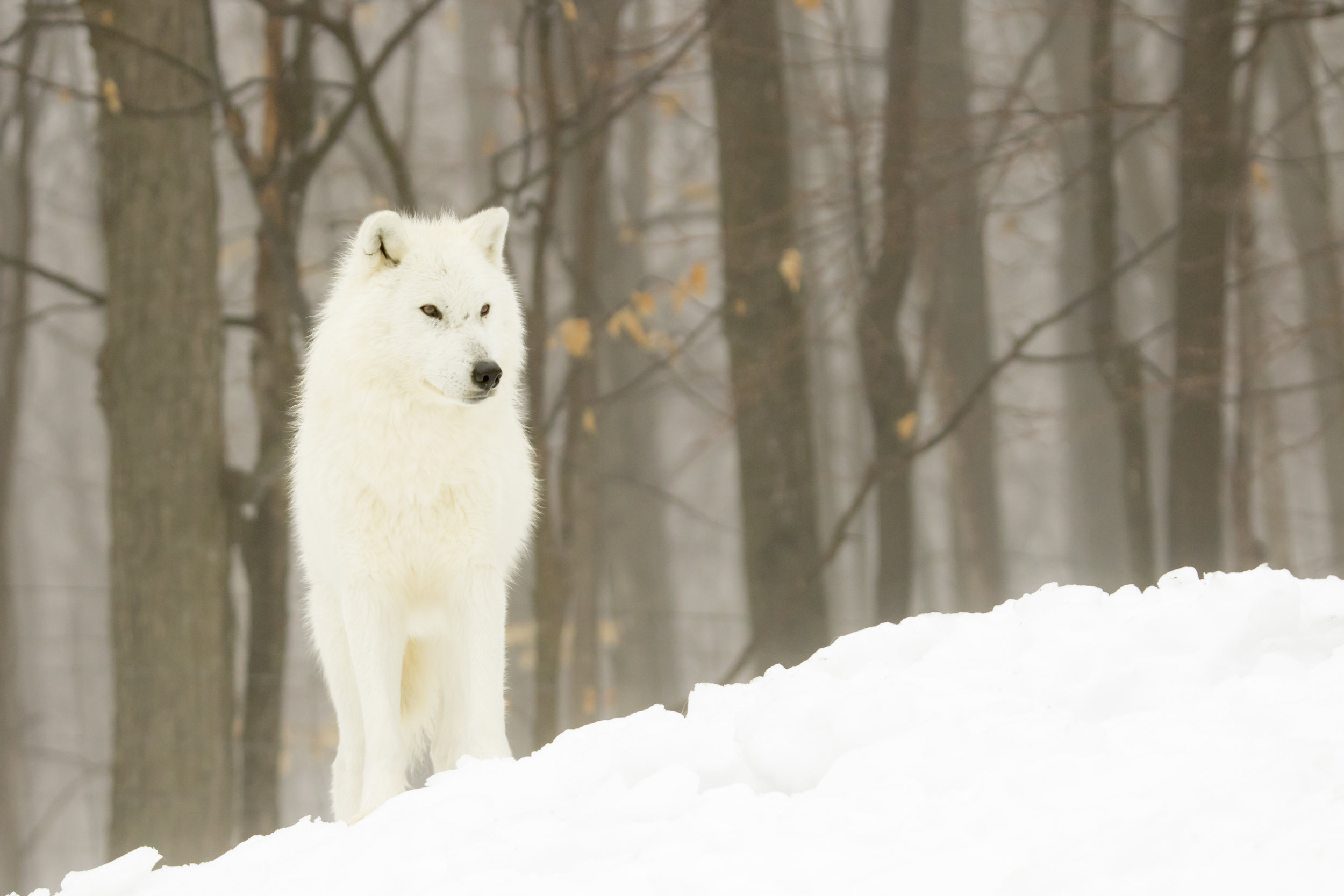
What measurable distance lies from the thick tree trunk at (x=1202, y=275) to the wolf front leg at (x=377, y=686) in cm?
624

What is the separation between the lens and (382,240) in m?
3.78

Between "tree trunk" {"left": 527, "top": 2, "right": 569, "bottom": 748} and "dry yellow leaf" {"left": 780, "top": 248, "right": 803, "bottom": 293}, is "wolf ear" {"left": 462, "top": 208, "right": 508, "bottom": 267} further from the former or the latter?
"dry yellow leaf" {"left": 780, "top": 248, "right": 803, "bottom": 293}

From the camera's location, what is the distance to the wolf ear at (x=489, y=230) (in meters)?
3.92

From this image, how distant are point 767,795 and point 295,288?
4864 millimetres

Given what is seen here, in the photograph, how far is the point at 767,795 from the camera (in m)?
2.75

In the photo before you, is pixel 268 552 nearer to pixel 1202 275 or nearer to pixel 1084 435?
pixel 1202 275

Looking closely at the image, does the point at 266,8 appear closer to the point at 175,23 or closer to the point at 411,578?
the point at 175,23

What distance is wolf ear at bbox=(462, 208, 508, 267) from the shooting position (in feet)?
12.9

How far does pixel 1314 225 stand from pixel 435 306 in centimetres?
1247

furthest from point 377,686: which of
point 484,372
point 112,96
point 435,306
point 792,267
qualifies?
point 792,267

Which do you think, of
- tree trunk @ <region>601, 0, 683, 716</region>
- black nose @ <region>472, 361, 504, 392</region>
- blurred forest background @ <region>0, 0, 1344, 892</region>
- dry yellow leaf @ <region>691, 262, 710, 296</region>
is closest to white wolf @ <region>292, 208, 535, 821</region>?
black nose @ <region>472, 361, 504, 392</region>

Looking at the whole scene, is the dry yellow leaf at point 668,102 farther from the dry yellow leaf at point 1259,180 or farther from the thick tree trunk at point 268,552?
the dry yellow leaf at point 1259,180

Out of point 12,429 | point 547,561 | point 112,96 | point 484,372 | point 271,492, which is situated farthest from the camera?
point 12,429

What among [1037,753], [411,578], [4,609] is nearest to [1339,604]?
[1037,753]
